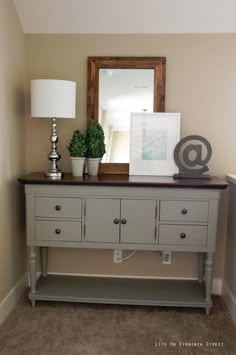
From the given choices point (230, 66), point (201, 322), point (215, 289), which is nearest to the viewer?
point (201, 322)

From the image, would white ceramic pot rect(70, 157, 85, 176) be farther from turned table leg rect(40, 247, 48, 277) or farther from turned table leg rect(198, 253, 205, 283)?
turned table leg rect(198, 253, 205, 283)

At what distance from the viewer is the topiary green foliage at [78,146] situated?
2.48 meters

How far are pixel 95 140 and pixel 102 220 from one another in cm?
56

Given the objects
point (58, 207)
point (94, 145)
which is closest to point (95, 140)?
point (94, 145)

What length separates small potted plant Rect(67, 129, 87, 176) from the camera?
2.48 meters

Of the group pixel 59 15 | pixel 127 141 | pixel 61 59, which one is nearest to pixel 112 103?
pixel 127 141

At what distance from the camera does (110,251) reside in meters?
2.80

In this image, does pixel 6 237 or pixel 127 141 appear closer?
pixel 6 237

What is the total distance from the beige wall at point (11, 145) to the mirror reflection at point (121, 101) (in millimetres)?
596

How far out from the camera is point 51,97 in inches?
91.9

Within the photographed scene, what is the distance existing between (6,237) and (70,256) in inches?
23.2

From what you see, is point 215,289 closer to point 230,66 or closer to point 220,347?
point 220,347

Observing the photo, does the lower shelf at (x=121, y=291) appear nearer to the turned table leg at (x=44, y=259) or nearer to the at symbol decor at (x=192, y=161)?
the turned table leg at (x=44, y=259)

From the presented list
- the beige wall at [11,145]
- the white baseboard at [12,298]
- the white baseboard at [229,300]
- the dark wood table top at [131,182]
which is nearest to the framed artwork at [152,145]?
the dark wood table top at [131,182]
